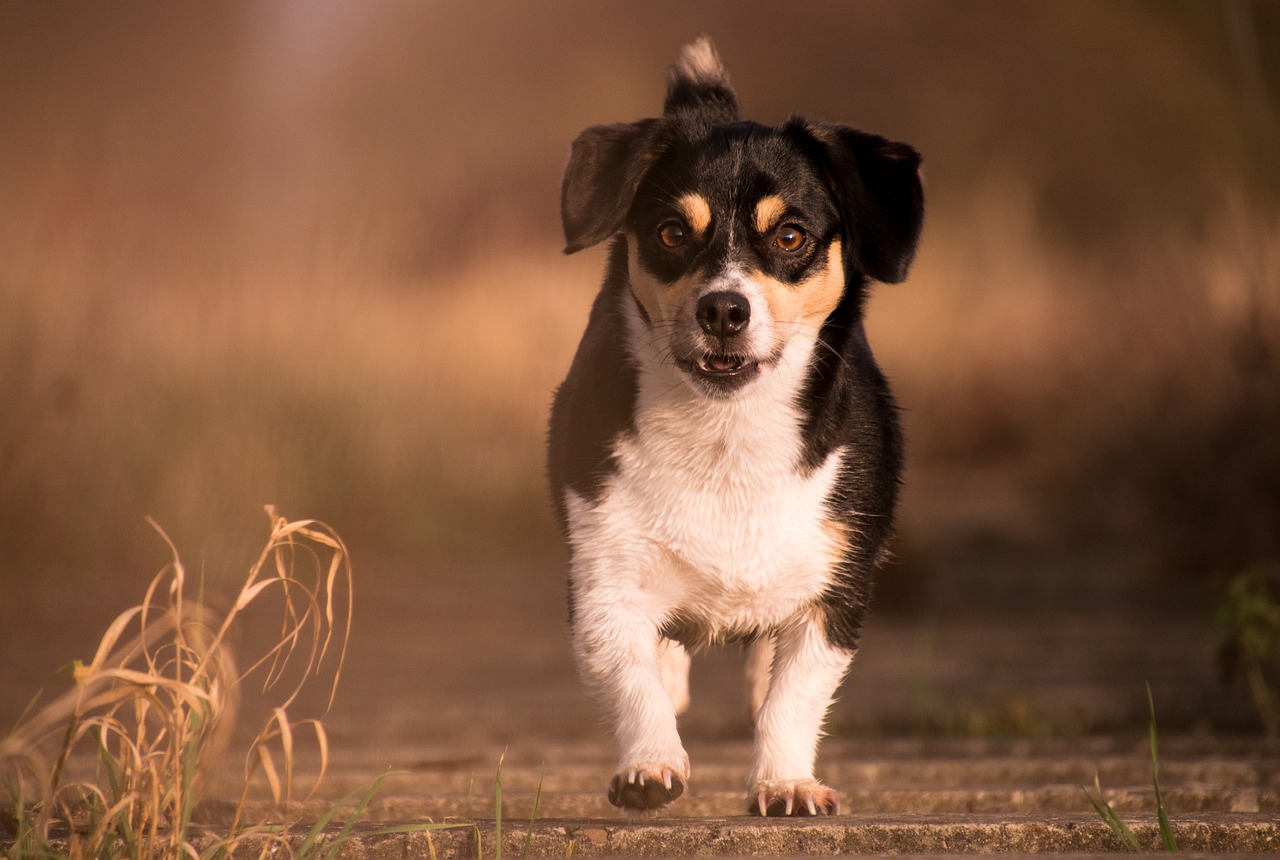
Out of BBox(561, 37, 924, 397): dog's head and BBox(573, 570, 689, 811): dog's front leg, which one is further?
BBox(561, 37, 924, 397): dog's head

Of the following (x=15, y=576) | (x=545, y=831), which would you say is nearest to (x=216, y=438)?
(x=15, y=576)

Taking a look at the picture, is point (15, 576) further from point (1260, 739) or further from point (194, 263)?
point (1260, 739)

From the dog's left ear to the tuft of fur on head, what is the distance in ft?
1.47

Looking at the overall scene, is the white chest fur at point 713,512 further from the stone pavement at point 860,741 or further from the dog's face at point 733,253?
the stone pavement at point 860,741

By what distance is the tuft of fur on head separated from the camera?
3.75 metres

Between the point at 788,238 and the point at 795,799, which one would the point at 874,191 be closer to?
the point at 788,238

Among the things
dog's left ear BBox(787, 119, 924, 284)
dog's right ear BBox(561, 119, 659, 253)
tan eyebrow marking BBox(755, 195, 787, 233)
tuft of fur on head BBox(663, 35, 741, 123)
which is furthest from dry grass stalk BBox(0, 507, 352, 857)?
tuft of fur on head BBox(663, 35, 741, 123)

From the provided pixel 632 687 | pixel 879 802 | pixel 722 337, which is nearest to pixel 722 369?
pixel 722 337

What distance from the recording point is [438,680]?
5.27 metres

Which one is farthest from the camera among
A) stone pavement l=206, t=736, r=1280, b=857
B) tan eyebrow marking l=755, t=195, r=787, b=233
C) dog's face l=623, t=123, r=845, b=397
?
tan eyebrow marking l=755, t=195, r=787, b=233

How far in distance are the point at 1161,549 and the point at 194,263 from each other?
515 centimetres

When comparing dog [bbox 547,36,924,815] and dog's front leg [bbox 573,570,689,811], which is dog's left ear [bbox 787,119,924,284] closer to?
dog [bbox 547,36,924,815]

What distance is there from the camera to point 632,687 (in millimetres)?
2914

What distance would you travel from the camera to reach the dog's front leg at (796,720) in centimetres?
283
